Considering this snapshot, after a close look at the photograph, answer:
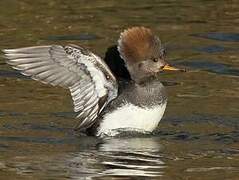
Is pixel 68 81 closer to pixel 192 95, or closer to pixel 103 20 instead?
pixel 192 95

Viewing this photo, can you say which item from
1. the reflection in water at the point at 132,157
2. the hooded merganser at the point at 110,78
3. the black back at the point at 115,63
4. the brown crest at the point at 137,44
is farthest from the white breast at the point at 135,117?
the brown crest at the point at 137,44

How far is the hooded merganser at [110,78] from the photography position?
520 inches

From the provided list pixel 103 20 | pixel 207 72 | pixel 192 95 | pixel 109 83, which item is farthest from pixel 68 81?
pixel 103 20

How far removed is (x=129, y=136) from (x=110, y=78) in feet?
2.66

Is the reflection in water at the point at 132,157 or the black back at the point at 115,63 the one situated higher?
the black back at the point at 115,63

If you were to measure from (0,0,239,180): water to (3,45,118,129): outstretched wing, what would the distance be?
59cm

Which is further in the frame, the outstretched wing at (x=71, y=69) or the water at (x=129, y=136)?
the outstretched wing at (x=71, y=69)

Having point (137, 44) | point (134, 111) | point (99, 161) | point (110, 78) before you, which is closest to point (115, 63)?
point (137, 44)

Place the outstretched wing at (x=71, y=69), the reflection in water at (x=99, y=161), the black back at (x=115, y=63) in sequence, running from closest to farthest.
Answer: the reflection in water at (x=99, y=161)
the outstretched wing at (x=71, y=69)
the black back at (x=115, y=63)

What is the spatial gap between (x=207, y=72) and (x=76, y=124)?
3.12 metres

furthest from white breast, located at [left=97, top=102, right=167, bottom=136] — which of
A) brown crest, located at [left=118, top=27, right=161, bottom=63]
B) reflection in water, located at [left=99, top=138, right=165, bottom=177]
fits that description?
brown crest, located at [left=118, top=27, right=161, bottom=63]

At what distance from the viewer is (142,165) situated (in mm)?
12266

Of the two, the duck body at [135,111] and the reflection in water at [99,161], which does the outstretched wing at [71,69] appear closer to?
the duck body at [135,111]

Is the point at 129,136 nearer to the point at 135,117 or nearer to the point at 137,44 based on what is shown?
the point at 135,117
